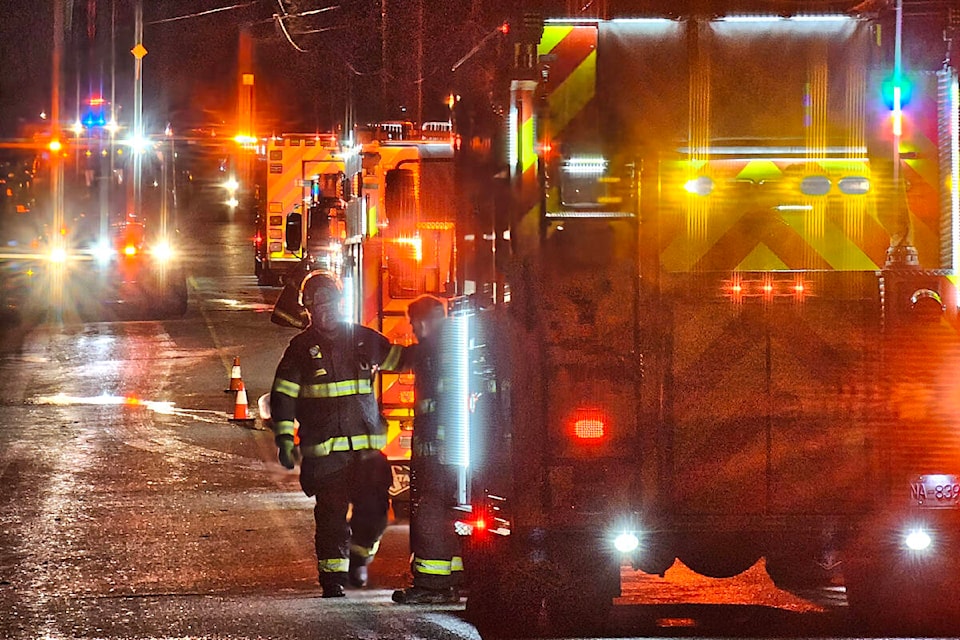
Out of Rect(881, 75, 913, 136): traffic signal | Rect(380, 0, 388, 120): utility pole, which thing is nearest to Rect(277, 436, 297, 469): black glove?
Rect(881, 75, 913, 136): traffic signal

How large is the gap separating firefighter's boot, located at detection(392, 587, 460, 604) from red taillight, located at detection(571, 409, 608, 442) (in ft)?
5.73

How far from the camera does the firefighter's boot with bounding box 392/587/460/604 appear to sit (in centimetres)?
794

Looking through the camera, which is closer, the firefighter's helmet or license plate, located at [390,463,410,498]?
the firefighter's helmet

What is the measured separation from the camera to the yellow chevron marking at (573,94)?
267 inches

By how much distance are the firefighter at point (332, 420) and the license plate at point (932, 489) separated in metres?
2.91

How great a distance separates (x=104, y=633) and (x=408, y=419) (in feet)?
13.5

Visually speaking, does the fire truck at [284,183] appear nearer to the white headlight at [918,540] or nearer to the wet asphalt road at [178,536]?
the wet asphalt road at [178,536]

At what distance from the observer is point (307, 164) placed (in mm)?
28531

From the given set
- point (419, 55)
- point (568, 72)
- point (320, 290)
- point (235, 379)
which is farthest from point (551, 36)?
point (419, 55)

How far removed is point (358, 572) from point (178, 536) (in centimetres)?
213

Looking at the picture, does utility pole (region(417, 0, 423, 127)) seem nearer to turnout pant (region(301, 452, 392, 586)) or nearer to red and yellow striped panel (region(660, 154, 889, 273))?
turnout pant (region(301, 452, 392, 586))

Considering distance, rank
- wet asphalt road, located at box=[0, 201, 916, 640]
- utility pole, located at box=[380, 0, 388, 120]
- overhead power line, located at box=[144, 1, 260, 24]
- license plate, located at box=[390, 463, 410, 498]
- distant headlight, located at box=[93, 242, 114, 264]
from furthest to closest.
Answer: overhead power line, located at box=[144, 1, 260, 24] → utility pole, located at box=[380, 0, 388, 120] → distant headlight, located at box=[93, 242, 114, 264] → license plate, located at box=[390, 463, 410, 498] → wet asphalt road, located at box=[0, 201, 916, 640]

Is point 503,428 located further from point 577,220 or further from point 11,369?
point 11,369

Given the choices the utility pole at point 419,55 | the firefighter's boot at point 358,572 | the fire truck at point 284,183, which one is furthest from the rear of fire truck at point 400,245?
the utility pole at point 419,55
